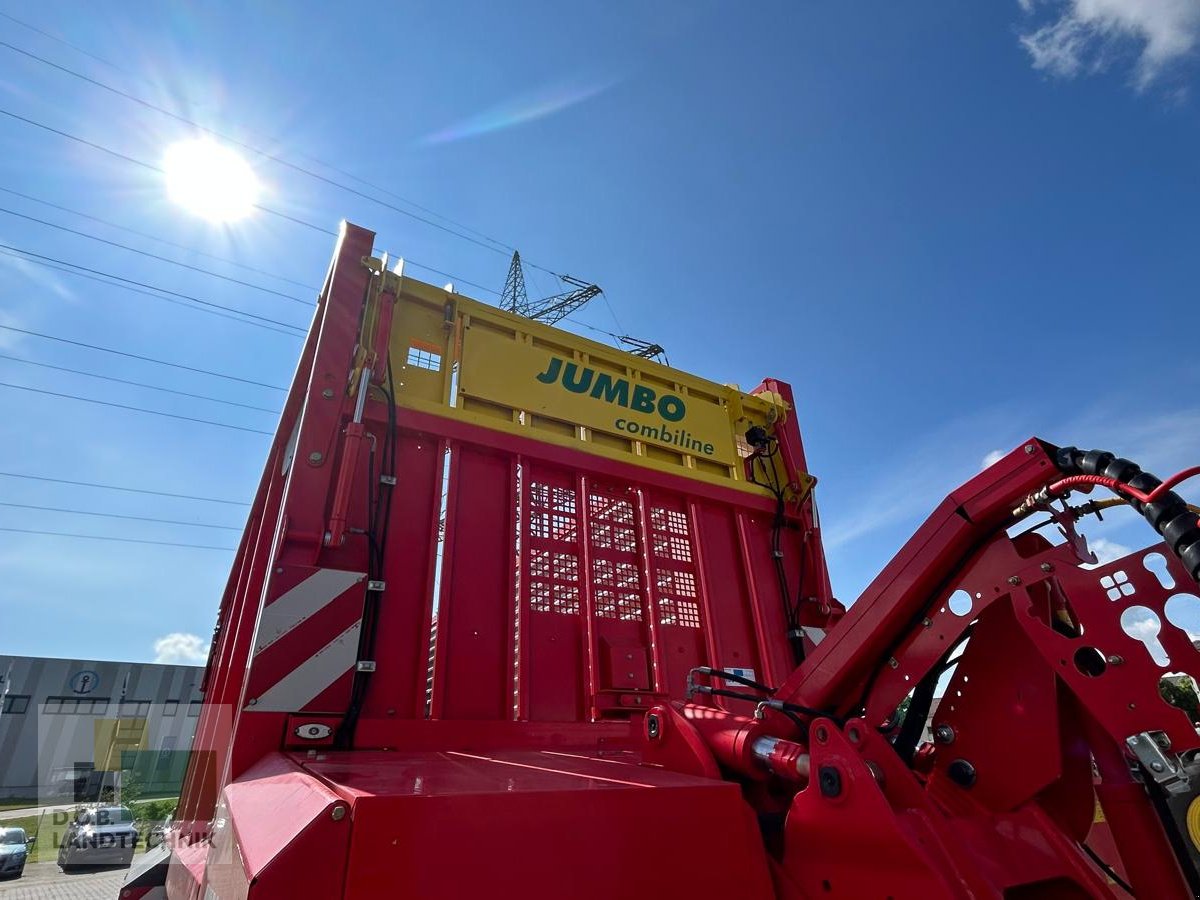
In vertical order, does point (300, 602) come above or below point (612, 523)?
below

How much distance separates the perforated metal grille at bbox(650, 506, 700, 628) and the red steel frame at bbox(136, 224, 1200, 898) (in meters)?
0.02

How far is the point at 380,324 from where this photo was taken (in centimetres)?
312

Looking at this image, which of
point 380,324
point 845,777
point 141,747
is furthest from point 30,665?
point 845,777

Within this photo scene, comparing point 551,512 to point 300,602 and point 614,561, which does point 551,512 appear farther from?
point 300,602

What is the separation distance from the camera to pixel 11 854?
→ 45.1 ft

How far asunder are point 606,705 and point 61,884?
1815cm

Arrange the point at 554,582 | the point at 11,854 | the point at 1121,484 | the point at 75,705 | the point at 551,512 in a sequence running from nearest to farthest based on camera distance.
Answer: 1. the point at 1121,484
2. the point at 554,582
3. the point at 551,512
4. the point at 11,854
5. the point at 75,705

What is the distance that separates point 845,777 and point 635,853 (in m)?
0.59

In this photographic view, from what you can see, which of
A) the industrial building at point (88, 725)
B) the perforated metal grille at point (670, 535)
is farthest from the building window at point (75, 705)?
the perforated metal grille at point (670, 535)

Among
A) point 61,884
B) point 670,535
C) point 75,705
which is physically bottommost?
point 61,884

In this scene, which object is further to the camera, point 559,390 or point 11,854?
point 11,854

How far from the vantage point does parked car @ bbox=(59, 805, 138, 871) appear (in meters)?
16.3

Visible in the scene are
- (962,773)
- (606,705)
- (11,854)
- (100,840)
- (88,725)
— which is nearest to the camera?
(962,773)

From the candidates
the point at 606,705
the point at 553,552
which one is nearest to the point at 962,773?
the point at 606,705
